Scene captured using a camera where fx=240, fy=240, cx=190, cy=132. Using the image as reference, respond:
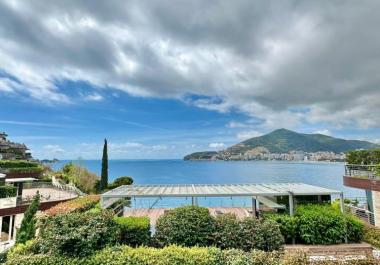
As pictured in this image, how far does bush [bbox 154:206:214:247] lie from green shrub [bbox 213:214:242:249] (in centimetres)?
26

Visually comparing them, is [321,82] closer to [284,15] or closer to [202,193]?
[284,15]

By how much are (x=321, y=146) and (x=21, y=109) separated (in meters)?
147

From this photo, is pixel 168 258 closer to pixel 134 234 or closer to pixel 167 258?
pixel 167 258

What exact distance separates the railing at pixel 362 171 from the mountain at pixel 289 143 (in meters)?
133

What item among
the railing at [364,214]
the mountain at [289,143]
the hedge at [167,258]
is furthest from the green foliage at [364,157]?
the mountain at [289,143]

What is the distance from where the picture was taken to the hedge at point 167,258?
7.55 metres

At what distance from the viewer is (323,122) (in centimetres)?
5866

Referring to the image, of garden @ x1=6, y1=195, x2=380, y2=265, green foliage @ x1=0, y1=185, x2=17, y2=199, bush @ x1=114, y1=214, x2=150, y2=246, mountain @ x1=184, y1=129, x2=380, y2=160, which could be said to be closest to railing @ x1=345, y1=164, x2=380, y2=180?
garden @ x1=6, y1=195, x2=380, y2=265

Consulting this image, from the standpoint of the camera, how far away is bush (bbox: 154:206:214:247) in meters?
9.53

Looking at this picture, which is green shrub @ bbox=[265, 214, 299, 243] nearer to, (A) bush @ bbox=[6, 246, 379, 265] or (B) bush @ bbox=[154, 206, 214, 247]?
(A) bush @ bbox=[6, 246, 379, 265]

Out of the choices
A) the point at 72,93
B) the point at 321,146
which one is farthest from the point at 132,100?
the point at 321,146

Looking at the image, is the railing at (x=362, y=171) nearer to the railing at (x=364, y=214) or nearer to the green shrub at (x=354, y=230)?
the railing at (x=364, y=214)

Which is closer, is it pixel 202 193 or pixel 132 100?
pixel 202 193

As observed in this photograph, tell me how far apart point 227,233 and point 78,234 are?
18.0ft
